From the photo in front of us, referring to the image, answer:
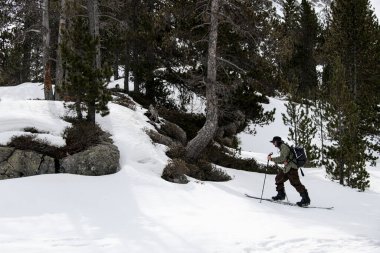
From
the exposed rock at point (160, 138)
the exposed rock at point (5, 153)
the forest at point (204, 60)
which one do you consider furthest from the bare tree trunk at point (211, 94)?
the exposed rock at point (5, 153)

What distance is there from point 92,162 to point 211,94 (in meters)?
5.04

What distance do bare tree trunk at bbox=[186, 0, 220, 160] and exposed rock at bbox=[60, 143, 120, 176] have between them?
3626 mm

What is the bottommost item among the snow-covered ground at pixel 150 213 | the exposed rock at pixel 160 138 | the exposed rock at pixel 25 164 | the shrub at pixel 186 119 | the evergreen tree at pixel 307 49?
the snow-covered ground at pixel 150 213

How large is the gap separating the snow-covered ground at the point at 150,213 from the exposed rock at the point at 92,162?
0.32 metres

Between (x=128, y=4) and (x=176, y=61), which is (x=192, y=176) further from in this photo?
(x=128, y=4)

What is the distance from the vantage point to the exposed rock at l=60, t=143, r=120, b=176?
10.4 meters

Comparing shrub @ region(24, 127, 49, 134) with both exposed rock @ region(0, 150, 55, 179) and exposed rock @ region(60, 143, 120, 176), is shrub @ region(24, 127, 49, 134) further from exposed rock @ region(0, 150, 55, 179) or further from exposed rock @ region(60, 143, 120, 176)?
exposed rock @ region(60, 143, 120, 176)

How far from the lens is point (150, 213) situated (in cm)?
839

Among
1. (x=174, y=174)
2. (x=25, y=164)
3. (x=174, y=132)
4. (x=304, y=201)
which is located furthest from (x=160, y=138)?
(x=304, y=201)

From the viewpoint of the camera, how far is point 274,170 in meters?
16.8

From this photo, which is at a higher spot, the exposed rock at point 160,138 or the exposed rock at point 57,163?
the exposed rock at point 160,138

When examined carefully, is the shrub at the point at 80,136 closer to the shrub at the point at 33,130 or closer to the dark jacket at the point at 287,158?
the shrub at the point at 33,130

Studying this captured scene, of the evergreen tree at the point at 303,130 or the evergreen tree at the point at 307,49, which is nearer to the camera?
→ the evergreen tree at the point at 303,130

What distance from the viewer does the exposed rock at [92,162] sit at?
10367mm
